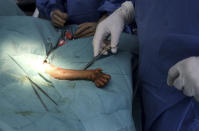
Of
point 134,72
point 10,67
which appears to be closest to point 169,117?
point 134,72

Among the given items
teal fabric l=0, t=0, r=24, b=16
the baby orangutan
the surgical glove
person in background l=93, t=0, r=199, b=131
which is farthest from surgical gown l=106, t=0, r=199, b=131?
teal fabric l=0, t=0, r=24, b=16

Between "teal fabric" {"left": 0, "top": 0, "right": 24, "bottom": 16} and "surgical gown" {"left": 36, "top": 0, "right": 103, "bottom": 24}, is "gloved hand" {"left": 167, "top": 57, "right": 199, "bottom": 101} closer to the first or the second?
"surgical gown" {"left": 36, "top": 0, "right": 103, "bottom": 24}

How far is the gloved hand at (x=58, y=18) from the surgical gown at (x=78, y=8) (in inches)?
3.1

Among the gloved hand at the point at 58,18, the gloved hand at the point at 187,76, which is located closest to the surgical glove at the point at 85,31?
the gloved hand at the point at 58,18

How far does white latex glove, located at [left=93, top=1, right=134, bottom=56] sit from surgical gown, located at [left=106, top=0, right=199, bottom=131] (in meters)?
0.18

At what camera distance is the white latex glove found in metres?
1.38

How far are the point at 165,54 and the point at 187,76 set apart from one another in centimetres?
18

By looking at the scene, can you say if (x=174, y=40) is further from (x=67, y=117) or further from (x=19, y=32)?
(x=19, y=32)

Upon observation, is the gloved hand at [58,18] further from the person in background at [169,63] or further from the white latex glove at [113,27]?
the person in background at [169,63]

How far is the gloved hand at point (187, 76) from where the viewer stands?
877mm

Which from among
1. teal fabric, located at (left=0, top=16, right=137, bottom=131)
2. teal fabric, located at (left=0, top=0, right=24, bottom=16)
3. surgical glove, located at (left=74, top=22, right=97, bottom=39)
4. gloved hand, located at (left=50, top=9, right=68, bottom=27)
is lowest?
teal fabric, located at (left=0, top=16, right=137, bottom=131)

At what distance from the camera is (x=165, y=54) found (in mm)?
1048

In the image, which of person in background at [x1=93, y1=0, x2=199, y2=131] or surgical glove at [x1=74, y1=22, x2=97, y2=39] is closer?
person in background at [x1=93, y1=0, x2=199, y2=131]

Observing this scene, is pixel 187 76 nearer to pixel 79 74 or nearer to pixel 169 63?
pixel 169 63
